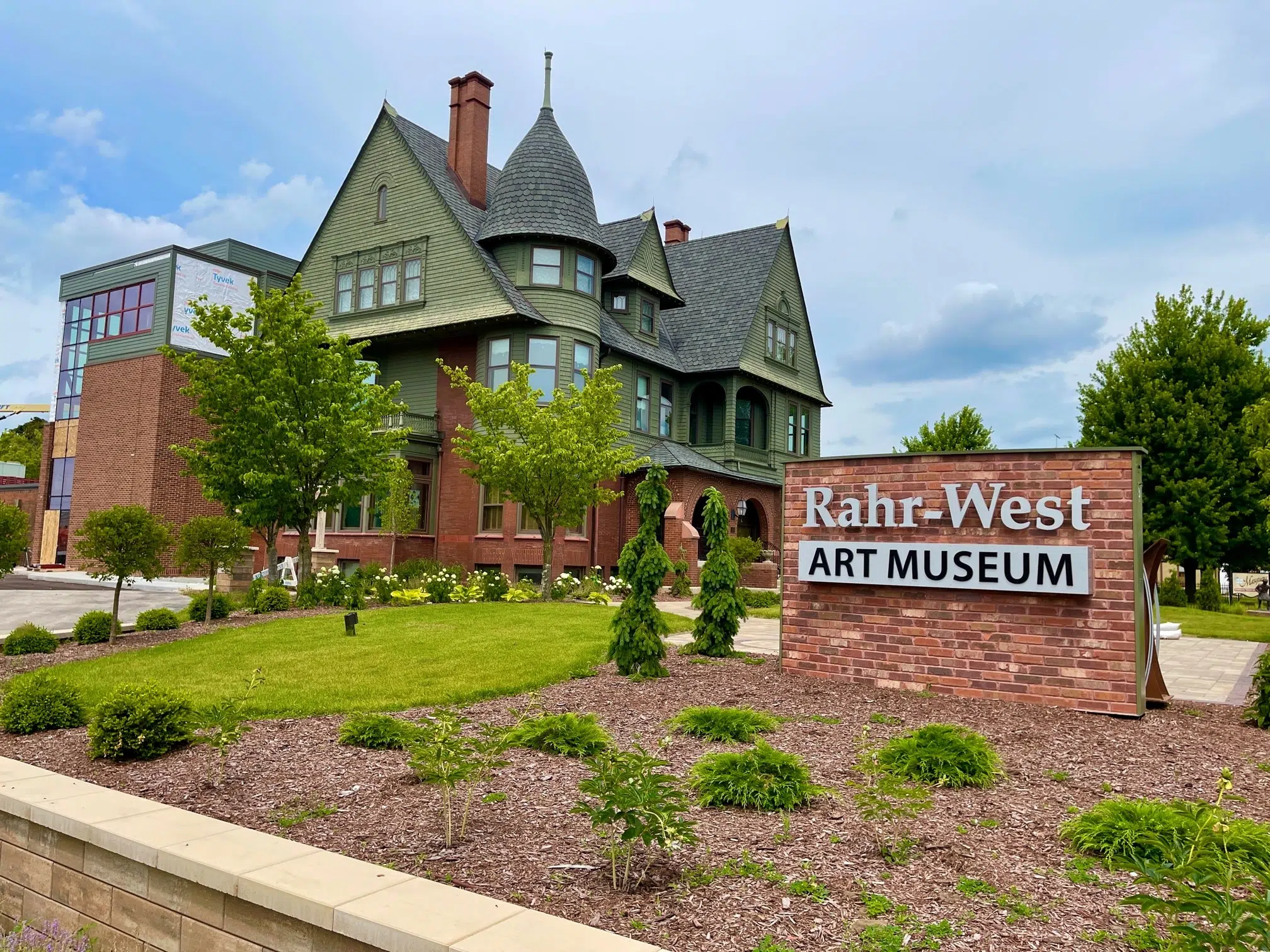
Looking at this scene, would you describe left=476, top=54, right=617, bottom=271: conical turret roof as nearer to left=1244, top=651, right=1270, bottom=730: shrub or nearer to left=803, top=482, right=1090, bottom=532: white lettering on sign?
left=803, top=482, right=1090, bottom=532: white lettering on sign

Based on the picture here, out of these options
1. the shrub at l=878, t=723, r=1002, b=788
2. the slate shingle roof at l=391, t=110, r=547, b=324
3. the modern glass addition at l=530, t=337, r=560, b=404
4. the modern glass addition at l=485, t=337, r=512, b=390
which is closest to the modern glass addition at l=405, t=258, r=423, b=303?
the slate shingle roof at l=391, t=110, r=547, b=324

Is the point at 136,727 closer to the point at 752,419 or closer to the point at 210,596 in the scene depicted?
the point at 210,596

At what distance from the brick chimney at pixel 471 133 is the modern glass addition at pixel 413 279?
279 cm

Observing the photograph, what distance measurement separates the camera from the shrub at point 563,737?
647cm

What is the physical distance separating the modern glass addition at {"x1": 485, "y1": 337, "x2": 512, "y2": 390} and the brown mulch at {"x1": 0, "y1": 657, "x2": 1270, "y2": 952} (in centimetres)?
1777

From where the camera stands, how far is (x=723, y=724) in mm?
7039

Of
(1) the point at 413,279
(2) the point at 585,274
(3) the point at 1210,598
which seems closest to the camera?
(2) the point at 585,274

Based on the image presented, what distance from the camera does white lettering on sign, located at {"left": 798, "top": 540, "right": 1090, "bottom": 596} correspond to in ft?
27.0

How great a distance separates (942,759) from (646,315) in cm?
2518

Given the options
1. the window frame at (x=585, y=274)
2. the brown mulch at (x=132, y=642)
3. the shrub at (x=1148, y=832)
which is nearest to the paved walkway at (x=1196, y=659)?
the shrub at (x=1148, y=832)

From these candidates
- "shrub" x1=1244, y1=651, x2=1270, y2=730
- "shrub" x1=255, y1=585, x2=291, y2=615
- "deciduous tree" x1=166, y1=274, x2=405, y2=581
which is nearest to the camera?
"shrub" x1=1244, y1=651, x2=1270, y2=730

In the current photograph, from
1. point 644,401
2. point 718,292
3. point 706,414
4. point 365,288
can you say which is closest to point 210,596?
point 365,288

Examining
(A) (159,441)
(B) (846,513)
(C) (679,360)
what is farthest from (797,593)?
(A) (159,441)

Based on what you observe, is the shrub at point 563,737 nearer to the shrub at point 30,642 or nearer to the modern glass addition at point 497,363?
the shrub at point 30,642
